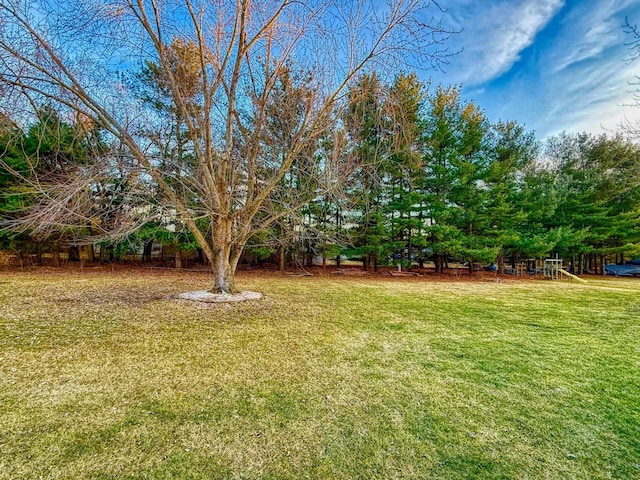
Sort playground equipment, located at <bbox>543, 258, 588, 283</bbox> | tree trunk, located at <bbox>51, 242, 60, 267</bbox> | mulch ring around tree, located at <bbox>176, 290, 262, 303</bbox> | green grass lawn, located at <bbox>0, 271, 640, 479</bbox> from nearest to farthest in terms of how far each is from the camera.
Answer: green grass lawn, located at <bbox>0, 271, 640, 479</bbox>
mulch ring around tree, located at <bbox>176, 290, 262, 303</bbox>
tree trunk, located at <bbox>51, 242, 60, 267</bbox>
playground equipment, located at <bbox>543, 258, 588, 283</bbox>

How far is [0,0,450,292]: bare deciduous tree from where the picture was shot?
5383mm

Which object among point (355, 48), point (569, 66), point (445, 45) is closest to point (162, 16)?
point (355, 48)

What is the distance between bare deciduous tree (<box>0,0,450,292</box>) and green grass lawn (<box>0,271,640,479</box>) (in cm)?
→ 240

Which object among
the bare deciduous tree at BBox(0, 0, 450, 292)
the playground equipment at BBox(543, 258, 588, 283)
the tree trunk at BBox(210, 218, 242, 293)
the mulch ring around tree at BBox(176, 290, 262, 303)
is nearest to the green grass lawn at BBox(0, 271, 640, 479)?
the mulch ring around tree at BBox(176, 290, 262, 303)

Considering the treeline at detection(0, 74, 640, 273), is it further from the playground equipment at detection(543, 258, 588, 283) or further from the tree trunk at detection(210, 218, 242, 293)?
the tree trunk at detection(210, 218, 242, 293)

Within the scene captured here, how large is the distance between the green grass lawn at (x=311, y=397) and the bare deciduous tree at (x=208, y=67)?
2399mm

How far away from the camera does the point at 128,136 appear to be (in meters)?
6.06

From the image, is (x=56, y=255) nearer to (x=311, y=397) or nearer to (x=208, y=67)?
(x=208, y=67)

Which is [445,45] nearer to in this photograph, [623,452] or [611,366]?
[611,366]

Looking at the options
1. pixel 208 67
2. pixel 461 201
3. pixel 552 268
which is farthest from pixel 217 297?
pixel 552 268

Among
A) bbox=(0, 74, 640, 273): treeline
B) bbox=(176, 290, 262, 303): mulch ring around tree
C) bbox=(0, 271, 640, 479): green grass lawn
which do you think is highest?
bbox=(0, 74, 640, 273): treeline

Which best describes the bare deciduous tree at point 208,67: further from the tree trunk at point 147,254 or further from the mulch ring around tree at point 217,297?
the tree trunk at point 147,254

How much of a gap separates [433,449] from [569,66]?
10016 mm

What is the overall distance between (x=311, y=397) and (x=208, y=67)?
704cm
